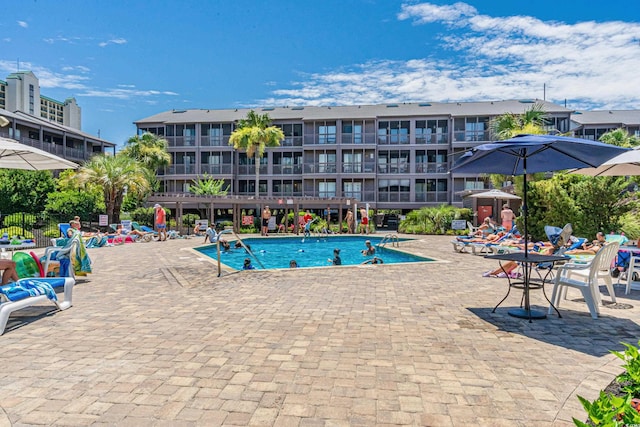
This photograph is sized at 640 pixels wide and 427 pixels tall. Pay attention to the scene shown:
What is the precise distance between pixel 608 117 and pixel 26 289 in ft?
149

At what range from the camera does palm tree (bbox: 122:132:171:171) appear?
33156 millimetres

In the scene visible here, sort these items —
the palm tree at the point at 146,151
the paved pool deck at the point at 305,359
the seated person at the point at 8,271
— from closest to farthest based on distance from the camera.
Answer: the paved pool deck at the point at 305,359
the seated person at the point at 8,271
the palm tree at the point at 146,151

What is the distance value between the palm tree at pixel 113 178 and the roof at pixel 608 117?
36927mm

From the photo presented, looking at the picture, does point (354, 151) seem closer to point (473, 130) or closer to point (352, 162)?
point (352, 162)

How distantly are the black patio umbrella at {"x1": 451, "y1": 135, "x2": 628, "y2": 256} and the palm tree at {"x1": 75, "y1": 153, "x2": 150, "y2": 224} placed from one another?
21698mm

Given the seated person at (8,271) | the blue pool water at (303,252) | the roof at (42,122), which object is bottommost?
the blue pool water at (303,252)

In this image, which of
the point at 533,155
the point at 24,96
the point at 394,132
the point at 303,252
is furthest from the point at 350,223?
the point at 24,96

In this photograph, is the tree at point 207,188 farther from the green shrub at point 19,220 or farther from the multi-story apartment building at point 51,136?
the green shrub at point 19,220

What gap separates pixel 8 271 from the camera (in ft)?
19.6

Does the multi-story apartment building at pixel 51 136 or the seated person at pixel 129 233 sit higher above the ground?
the multi-story apartment building at pixel 51 136

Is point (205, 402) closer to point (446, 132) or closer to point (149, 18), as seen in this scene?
point (149, 18)

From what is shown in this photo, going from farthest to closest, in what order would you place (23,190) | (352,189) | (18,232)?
1. (352,189)
2. (23,190)
3. (18,232)

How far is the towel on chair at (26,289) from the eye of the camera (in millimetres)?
5125

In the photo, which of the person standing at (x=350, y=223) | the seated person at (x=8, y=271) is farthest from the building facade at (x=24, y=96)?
the seated person at (x=8, y=271)
